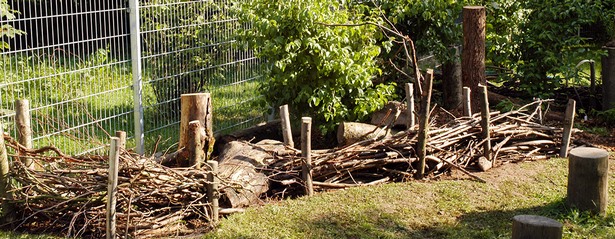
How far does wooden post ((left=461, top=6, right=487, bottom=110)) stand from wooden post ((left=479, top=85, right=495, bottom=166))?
6.31ft

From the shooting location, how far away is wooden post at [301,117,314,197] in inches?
328

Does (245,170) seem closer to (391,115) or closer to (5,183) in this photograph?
(5,183)

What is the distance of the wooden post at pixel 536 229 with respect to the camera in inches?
241

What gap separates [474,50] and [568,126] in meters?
2.02

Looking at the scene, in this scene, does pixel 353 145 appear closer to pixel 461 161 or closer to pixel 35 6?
pixel 461 161

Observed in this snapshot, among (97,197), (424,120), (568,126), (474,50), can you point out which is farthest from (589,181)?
(97,197)

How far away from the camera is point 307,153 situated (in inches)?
331

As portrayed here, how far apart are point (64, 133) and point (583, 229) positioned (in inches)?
194

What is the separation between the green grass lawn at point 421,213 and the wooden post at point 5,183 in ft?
5.48

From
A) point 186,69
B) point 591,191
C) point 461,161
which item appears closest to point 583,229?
Answer: point 591,191

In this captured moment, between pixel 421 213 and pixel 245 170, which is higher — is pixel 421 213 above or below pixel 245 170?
below

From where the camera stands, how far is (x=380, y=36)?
10672mm

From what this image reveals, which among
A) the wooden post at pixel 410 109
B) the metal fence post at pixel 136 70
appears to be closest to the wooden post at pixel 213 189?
the metal fence post at pixel 136 70

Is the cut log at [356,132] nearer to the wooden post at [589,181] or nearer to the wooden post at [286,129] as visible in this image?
the wooden post at [286,129]
